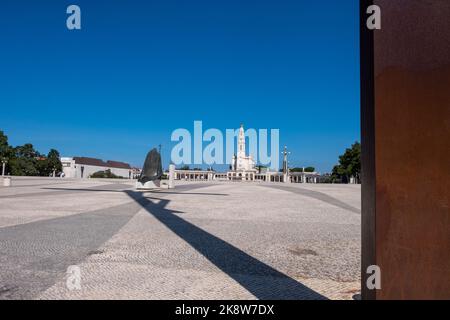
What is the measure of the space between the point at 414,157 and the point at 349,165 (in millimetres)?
64484

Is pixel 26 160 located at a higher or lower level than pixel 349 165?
higher

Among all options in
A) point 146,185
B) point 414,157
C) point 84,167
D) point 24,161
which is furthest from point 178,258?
point 84,167

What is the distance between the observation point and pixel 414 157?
2332 mm

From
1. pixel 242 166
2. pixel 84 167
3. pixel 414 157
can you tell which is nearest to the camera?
pixel 414 157

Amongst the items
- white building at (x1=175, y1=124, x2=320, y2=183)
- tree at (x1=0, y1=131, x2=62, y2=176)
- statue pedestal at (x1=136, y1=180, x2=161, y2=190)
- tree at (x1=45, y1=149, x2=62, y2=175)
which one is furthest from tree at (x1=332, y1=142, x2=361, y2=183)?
tree at (x1=45, y1=149, x2=62, y2=175)

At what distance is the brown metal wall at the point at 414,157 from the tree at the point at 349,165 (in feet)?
207

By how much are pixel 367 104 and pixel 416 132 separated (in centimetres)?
43

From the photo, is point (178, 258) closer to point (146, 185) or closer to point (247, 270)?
point (247, 270)

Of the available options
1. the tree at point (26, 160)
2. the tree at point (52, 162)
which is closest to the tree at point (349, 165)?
the tree at point (26, 160)

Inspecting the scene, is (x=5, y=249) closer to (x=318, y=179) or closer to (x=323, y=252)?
(x=323, y=252)

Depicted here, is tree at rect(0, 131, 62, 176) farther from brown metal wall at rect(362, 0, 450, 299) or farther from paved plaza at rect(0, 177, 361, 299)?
brown metal wall at rect(362, 0, 450, 299)

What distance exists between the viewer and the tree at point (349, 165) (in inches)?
2421

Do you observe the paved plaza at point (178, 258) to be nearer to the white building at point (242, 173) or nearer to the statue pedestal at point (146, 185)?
the statue pedestal at point (146, 185)

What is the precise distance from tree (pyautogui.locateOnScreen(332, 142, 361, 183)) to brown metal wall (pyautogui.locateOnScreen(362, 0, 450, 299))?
62966 millimetres
